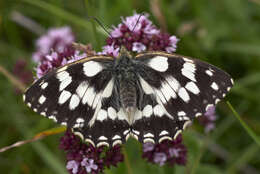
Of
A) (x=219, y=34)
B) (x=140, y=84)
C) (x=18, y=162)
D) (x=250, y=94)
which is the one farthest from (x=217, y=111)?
(x=18, y=162)

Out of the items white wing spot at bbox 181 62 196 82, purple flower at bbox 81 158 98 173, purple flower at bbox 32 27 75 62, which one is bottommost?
purple flower at bbox 81 158 98 173

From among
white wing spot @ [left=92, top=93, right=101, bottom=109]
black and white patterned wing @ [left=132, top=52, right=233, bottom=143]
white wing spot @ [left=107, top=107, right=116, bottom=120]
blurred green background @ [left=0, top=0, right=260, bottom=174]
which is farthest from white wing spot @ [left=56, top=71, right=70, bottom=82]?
blurred green background @ [left=0, top=0, right=260, bottom=174]

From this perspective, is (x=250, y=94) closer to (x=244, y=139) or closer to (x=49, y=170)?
(x=244, y=139)

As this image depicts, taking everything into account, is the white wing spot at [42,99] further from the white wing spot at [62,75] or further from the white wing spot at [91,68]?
the white wing spot at [91,68]

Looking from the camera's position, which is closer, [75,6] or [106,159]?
[106,159]

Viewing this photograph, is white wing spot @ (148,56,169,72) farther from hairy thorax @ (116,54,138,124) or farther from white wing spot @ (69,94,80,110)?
white wing spot @ (69,94,80,110)

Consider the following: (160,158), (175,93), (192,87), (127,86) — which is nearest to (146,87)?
(127,86)

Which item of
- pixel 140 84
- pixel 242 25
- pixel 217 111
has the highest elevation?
pixel 242 25
